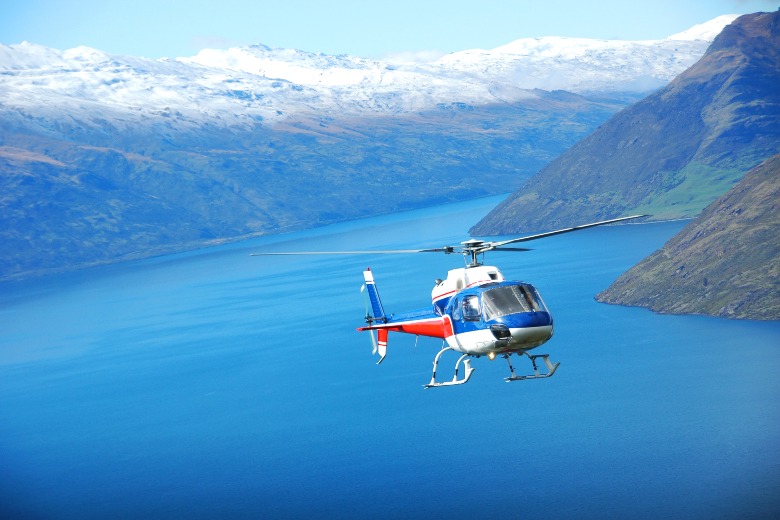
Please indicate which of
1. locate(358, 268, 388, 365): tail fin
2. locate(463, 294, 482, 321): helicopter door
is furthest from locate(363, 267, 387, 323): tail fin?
locate(463, 294, 482, 321): helicopter door

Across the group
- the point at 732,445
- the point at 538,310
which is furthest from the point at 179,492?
the point at 538,310

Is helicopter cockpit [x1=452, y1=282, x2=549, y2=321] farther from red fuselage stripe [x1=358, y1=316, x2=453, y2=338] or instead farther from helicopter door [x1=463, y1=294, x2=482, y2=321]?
red fuselage stripe [x1=358, y1=316, x2=453, y2=338]

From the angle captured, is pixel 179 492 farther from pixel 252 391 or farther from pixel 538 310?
pixel 538 310

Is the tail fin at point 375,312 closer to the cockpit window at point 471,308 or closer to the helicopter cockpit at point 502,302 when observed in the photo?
the cockpit window at point 471,308

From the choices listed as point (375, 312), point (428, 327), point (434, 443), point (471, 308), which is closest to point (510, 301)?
point (471, 308)

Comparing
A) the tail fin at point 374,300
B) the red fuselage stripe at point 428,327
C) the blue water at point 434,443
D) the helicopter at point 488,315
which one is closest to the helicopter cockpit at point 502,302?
the helicopter at point 488,315
